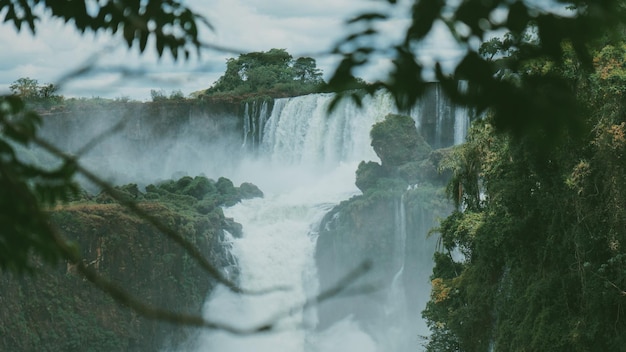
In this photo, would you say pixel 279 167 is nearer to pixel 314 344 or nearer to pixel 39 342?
pixel 314 344

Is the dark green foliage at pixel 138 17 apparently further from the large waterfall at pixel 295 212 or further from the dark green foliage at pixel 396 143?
the dark green foliage at pixel 396 143

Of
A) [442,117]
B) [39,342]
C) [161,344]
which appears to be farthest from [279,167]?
[39,342]

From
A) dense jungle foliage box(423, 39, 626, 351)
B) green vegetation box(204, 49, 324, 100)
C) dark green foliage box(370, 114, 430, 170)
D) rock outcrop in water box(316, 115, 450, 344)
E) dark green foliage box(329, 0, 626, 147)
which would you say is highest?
green vegetation box(204, 49, 324, 100)

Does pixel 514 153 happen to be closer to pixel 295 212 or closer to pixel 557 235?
pixel 557 235

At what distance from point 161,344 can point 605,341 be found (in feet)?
44.8

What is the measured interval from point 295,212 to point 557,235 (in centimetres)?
1471

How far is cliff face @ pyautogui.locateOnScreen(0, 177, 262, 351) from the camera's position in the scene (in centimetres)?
1903

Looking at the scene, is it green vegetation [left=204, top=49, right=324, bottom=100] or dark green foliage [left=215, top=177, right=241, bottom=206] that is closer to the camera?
dark green foliage [left=215, top=177, right=241, bottom=206]

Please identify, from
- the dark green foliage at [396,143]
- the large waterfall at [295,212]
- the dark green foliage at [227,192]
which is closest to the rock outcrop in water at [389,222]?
the dark green foliage at [396,143]

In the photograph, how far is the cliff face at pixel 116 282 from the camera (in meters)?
19.0

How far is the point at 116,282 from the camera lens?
1914 centimetres

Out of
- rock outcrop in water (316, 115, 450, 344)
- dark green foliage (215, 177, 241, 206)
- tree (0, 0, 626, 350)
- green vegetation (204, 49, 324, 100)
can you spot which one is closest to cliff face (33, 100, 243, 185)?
green vegetation (204, 49, 324, 100)

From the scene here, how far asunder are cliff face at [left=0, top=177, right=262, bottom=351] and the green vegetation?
468 cm

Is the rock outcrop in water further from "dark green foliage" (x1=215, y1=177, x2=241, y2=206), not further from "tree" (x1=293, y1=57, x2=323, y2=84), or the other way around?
"tree" (x1=293, y1=57, x2=323, y2=84)
